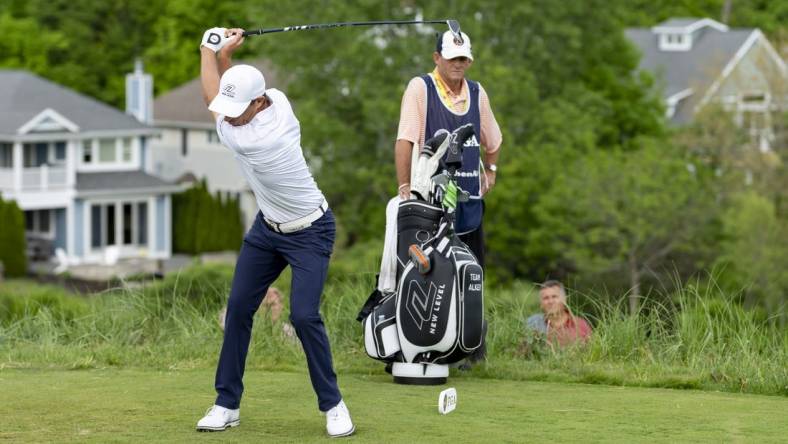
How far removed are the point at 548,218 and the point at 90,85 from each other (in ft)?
102

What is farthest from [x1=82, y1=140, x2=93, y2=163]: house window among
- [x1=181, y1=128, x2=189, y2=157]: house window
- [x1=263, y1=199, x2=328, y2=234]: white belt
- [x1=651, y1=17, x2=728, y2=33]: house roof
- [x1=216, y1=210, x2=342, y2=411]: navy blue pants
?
[x1=263, y1=199, x2=328, y2=234]: white belt

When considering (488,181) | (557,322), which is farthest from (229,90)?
(557,322)

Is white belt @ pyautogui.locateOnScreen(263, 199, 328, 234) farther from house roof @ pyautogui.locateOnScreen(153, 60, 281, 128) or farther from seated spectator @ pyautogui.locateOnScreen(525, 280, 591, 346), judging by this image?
house roof @ pyautogui.locateOnScreen(153, 60, 281, 128)

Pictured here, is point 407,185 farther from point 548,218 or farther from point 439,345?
point 548,218

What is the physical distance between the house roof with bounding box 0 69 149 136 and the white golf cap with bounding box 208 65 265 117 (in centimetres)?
4839

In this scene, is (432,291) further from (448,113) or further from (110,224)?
(110,224)

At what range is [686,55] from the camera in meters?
72.2

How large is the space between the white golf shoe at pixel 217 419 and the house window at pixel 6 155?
1888 inches

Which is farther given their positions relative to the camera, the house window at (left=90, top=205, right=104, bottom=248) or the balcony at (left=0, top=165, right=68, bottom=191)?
the house window at (left=90, top=205, right=104, bottom=248)

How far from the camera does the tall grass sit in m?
9.46

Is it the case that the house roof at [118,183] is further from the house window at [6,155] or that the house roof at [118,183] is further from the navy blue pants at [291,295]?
the navy blue pants at [291,295]

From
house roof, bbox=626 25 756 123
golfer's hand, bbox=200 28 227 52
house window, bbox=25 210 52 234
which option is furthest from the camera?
house roof, bbox=626 25 756 123

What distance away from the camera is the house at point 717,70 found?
57.4 metres

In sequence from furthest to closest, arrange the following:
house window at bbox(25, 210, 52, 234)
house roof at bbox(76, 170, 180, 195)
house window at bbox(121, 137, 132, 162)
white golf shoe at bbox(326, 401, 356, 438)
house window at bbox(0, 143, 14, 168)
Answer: house window at bbox(121, 137, 132, 162), house window at bbox(25, 210, 52, 234), house roof at bbox(76, 170, 180, 195), house window at bbox(0, 143, 14, 168), white golf shoe at bbox(326, 401, 356, 438)
